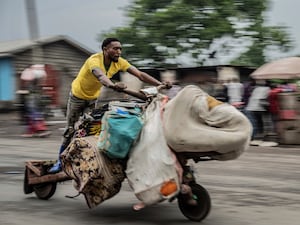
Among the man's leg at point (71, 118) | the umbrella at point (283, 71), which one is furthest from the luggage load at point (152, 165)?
the umbrella at point (283, 71)

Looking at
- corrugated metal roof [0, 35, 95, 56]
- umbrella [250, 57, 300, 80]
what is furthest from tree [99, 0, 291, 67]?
umbrella [250, 57, 300, 80]

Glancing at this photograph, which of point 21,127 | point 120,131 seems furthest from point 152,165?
point 21,127

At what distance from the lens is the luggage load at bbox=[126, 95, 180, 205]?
536cm

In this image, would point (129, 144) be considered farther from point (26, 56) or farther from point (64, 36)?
point (64, 36)

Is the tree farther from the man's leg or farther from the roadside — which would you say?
the man's leg

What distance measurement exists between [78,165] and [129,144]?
0.79 m

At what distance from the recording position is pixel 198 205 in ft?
19.1

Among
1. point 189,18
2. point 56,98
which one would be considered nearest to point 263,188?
point 56,98

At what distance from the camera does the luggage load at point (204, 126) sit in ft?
17.3

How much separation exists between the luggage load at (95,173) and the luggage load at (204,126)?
75 cm

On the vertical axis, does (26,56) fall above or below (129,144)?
below

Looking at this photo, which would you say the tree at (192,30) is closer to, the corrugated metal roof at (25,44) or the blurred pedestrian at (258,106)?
the corrugated metal roof at (25,44)

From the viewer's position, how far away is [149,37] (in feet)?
101

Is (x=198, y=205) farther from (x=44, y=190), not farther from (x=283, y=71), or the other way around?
(x=283, y=71)
